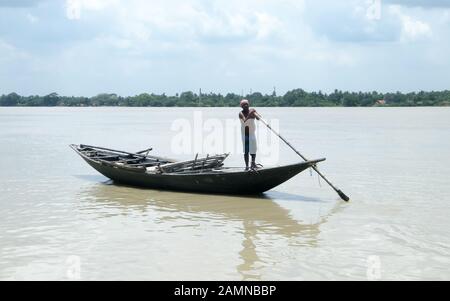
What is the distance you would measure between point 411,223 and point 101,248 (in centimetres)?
443

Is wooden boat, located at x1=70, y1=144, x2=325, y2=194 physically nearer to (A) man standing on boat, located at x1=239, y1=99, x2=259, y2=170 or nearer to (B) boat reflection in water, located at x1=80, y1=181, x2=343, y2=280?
(B) boat reflection in water, located at x1=80, y1=181, x2=343, y2=280

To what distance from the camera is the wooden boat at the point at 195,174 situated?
9.46 m

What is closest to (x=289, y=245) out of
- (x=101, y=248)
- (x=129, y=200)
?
(x=101, y=248)

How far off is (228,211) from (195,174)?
4.15ft

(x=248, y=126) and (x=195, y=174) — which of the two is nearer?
(x=248, y=126)

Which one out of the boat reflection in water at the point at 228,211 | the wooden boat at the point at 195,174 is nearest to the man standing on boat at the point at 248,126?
the wooden boat at the point at 195,174

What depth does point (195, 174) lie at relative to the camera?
9977mm

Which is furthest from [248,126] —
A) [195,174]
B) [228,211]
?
[228,211]

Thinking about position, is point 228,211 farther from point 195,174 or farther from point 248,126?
point 248,126

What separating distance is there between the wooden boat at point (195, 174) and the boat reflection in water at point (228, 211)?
17cm

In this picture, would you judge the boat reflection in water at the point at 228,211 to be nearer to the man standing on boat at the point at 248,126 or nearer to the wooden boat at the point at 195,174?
the wooden boat at the point at 195,174

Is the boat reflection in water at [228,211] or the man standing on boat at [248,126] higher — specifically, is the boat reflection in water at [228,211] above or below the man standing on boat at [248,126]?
below
